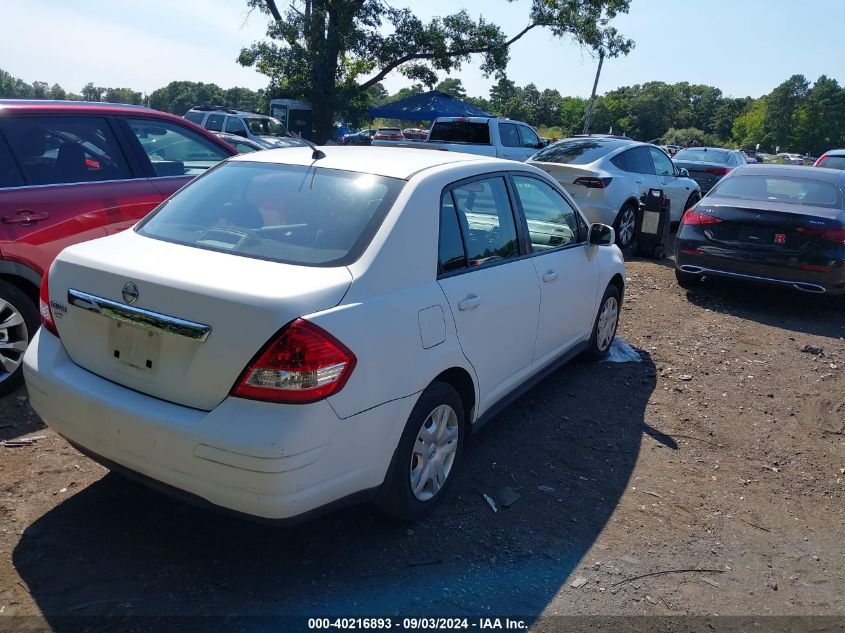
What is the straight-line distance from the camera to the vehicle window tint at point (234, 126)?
1936cm

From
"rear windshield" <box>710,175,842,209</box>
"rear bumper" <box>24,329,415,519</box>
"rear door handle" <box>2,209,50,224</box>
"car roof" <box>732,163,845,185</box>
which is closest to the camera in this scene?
"rear bumper" <box>24,329,415,519</box>

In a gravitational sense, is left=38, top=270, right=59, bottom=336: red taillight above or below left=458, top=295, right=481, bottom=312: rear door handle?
below

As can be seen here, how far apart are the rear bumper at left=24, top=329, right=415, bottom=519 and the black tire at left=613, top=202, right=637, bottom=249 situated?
7.99 m

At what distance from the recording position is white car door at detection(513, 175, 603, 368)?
14.3 ft

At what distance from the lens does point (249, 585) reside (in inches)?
113

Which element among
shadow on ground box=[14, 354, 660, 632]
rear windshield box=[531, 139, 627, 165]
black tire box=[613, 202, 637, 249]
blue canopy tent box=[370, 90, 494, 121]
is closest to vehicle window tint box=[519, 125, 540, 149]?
rear windshield box=[531, 139, 627, 165]

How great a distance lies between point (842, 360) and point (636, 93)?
127098 millimetres

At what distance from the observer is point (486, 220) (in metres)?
3.89

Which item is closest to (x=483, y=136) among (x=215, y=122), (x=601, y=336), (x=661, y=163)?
(x=661, y=163)

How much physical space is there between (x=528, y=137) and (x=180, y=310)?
1402cm

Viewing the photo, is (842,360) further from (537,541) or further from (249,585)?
(249,585)

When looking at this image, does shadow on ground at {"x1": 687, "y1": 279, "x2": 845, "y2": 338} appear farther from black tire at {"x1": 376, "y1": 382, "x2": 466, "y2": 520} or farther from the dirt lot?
black tire at {"x1": 376, "y1": 382, "x2": 466, "y2": 520}

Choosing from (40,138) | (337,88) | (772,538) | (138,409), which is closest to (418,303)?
(138,409)

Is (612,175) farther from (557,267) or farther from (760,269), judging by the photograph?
(557,267)
